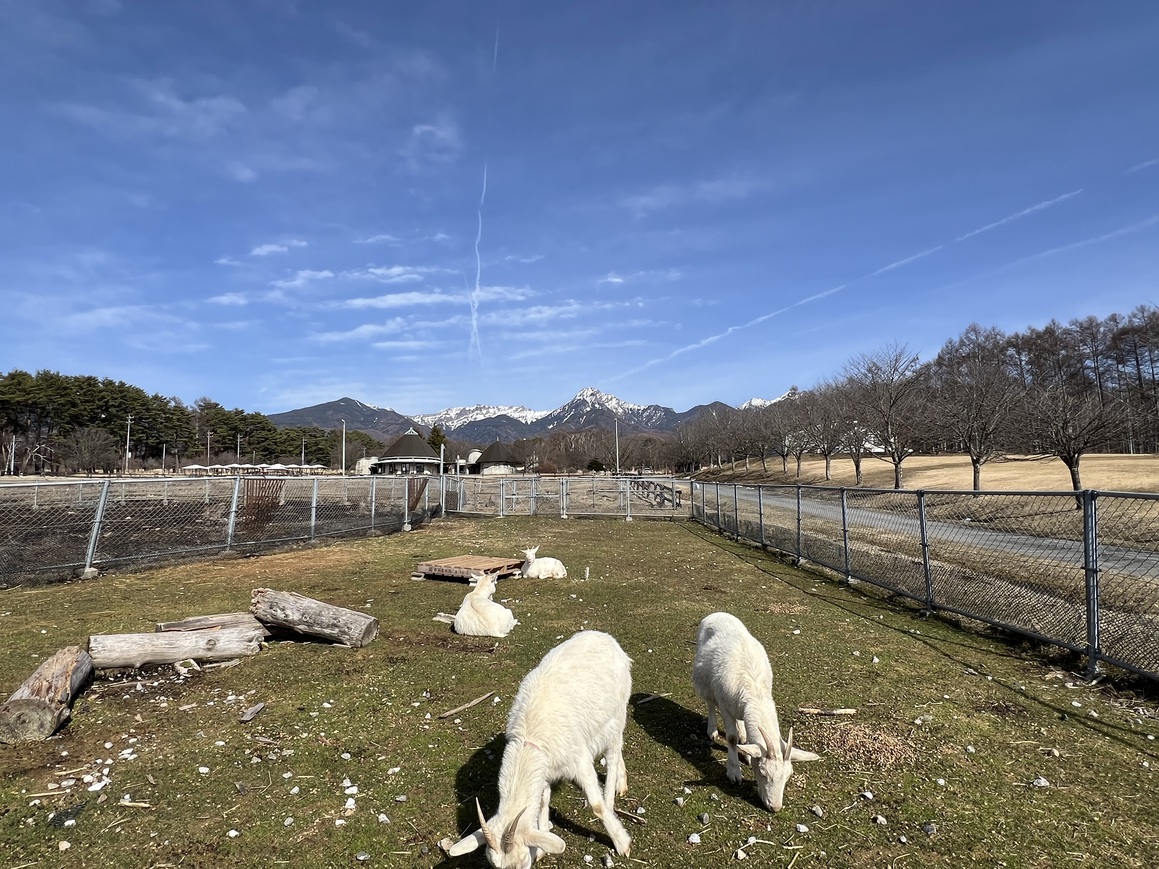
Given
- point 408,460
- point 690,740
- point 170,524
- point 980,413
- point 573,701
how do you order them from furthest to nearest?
point 408,460 → point 980,413 → point 170,524 → point 690,740 → point 573,701

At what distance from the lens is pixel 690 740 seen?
481 cm

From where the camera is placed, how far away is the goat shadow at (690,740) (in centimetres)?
409

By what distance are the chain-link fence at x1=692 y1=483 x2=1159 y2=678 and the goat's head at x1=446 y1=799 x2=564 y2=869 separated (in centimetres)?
651

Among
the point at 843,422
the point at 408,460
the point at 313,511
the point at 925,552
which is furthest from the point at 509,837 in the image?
the point at 408,460

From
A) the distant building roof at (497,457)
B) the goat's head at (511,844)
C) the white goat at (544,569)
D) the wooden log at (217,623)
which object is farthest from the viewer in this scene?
the distant building roof at (497,457)

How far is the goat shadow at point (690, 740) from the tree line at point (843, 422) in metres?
28.2

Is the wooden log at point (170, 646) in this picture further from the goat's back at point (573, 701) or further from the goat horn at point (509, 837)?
the goat horn at point (509, 837)

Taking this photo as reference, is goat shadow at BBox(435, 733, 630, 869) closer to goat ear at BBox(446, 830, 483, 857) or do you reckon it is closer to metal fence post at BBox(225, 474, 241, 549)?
goat ear at BBox(446, 830, 483, 857)

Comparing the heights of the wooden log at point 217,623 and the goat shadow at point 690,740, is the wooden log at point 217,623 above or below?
above

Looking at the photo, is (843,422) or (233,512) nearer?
(233,512)

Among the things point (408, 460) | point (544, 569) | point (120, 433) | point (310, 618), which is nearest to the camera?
point (310, 618)

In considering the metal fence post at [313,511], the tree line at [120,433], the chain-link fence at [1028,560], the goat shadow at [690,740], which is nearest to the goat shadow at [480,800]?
the goat shadow at [690,740]

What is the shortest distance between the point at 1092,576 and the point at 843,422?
47240 mm

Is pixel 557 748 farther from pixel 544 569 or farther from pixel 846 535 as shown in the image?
pixel 846 535
